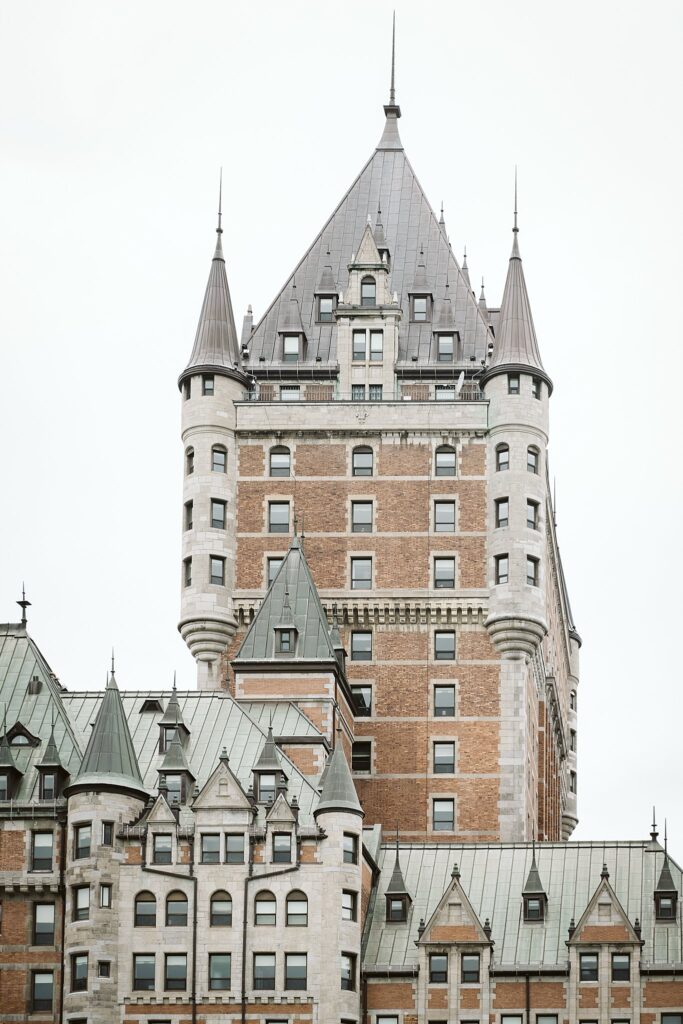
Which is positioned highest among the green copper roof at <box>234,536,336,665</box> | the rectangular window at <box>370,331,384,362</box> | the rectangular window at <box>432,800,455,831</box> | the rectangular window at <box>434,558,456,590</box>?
the rectangular window at <box>370,331,384,362</box>

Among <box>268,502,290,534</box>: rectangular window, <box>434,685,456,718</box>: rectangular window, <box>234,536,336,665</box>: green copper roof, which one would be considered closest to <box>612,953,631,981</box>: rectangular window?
<box>234,536,336,665</box>: green copper roof

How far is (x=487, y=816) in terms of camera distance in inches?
4437

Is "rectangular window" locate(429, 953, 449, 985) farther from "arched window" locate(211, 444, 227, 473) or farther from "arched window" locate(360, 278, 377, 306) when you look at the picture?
"arched window" locate(360, 278, 377, 306)

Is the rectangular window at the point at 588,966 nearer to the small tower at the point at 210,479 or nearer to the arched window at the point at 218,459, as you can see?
the small tower at the point at 210,479

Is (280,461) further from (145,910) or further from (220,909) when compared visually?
(145,910)

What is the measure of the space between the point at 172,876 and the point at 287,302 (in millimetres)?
38094

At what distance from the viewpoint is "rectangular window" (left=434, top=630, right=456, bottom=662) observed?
4579 inches

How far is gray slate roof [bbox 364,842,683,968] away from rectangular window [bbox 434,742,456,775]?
9.28 m

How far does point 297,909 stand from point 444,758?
19567 mm

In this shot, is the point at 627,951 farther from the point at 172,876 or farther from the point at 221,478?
the point at 221,478

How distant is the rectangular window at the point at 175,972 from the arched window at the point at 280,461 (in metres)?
30.2

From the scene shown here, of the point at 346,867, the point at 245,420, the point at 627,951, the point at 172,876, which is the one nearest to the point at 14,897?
the point at 172,876

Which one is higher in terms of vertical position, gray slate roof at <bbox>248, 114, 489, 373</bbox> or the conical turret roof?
gray slate roof at <bbox>248, 114, 489, 373</bbox>

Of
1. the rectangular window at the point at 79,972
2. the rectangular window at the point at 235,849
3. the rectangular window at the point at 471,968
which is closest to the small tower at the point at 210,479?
the rectangular window at the point at 235,849
